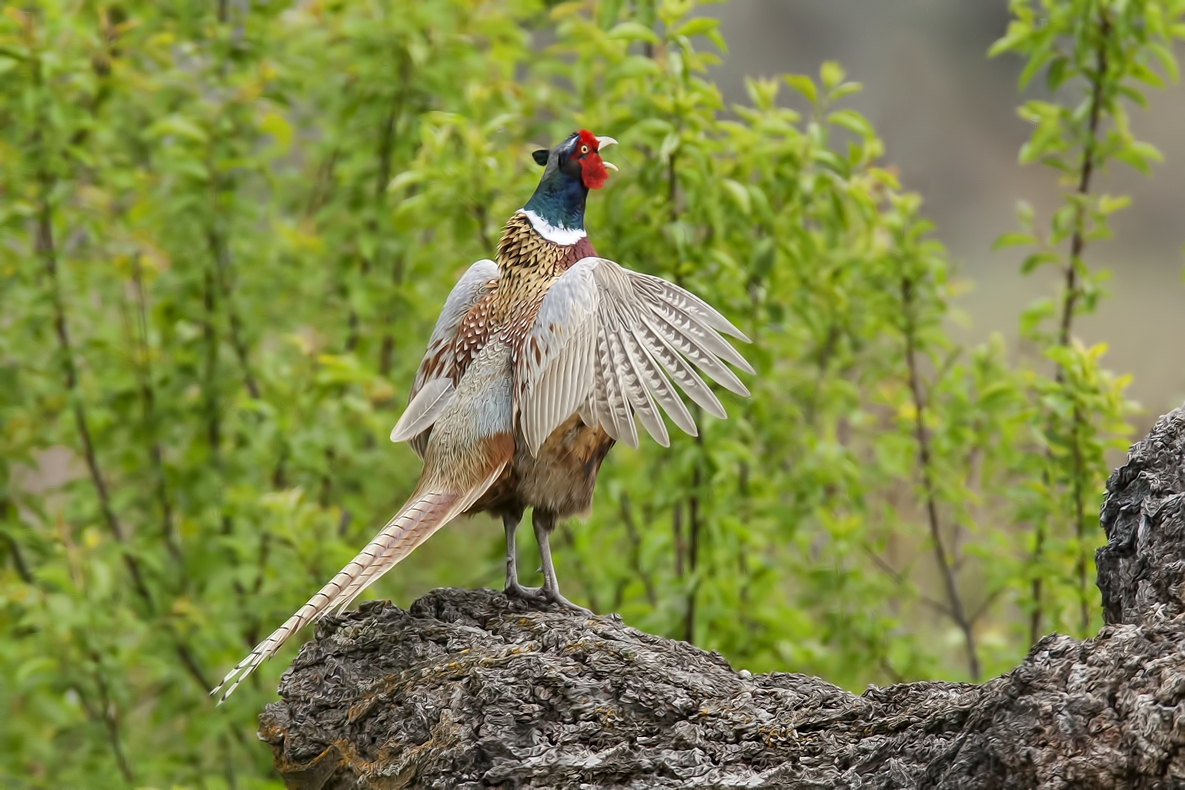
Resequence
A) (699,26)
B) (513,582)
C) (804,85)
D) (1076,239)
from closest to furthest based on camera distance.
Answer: (513,582), (699,26), (804,85), (1076,239)

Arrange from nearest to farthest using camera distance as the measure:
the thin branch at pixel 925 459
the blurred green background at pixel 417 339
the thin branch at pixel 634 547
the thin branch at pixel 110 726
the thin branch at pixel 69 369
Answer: the blurred green background at pixel 417 339
the thin branch at pixel 925 459
the thin branch at pixel 634 547
the thin branch at pixel 110 726
the thin branch at pixel 69 369

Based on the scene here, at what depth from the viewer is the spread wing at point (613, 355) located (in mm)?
3643

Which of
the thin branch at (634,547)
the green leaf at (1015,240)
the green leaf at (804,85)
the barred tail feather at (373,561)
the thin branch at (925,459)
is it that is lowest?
the barred tail feather at (373,561)

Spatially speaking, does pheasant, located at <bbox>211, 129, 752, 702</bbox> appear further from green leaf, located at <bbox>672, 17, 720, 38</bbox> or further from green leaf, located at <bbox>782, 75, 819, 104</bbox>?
green leaf, located at <bbox>782, 75, 819, 104</bbox>

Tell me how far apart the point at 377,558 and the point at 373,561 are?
17mm

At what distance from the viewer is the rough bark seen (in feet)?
7.52

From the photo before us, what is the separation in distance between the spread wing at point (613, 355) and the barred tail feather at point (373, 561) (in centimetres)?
36

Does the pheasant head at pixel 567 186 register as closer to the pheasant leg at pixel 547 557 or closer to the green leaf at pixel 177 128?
the pheasant leg at pixel 547 557

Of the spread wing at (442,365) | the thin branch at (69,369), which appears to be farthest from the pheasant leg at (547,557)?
the thin branch at (69,369)

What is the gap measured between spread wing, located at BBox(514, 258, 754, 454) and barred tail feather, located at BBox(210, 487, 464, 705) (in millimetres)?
364

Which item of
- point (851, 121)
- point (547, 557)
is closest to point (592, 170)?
point (547, 557)

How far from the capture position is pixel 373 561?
341cm

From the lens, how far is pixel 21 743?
678 cm

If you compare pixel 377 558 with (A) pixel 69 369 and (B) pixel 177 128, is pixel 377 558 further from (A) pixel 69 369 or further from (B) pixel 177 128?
(A) pixel 69 369
